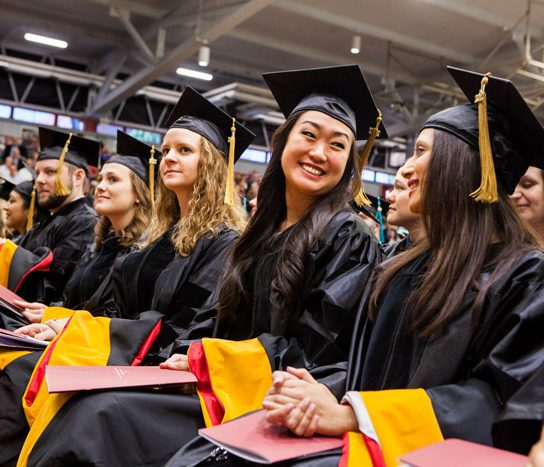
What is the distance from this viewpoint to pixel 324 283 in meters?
2.18

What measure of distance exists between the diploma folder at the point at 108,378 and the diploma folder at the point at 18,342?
0.71 m

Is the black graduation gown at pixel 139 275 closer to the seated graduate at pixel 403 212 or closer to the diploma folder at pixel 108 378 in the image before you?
the diploma folder at pixel 108 378

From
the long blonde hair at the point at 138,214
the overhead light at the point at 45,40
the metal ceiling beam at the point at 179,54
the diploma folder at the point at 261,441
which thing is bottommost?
the diploma folder at the point at 261,441

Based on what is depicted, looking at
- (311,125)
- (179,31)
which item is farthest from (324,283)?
(179,31)

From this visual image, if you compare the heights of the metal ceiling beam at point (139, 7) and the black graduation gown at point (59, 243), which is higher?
the metal ceiling beam at point (139, 7)

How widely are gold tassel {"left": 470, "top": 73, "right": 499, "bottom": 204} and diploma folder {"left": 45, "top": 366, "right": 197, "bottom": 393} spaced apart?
1034 millimetres

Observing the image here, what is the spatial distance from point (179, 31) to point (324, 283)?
35.3 feet

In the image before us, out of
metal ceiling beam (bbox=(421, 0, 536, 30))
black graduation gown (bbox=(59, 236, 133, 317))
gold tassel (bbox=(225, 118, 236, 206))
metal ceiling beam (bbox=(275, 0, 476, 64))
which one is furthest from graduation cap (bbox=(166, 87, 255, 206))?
metal ceiling beam (bbox=(275, 0, 476, 64))

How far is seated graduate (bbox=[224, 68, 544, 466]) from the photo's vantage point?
158cm

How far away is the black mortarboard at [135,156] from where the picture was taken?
159 inches

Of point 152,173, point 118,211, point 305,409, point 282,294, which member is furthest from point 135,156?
point 305,409

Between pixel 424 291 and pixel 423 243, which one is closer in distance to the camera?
pixel 424 291

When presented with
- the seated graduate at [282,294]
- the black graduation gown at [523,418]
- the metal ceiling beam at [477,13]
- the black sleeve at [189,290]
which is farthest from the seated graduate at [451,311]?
the metal ceiling beam at [477,13]

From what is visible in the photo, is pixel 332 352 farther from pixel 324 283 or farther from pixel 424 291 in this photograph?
pixel 424 291
